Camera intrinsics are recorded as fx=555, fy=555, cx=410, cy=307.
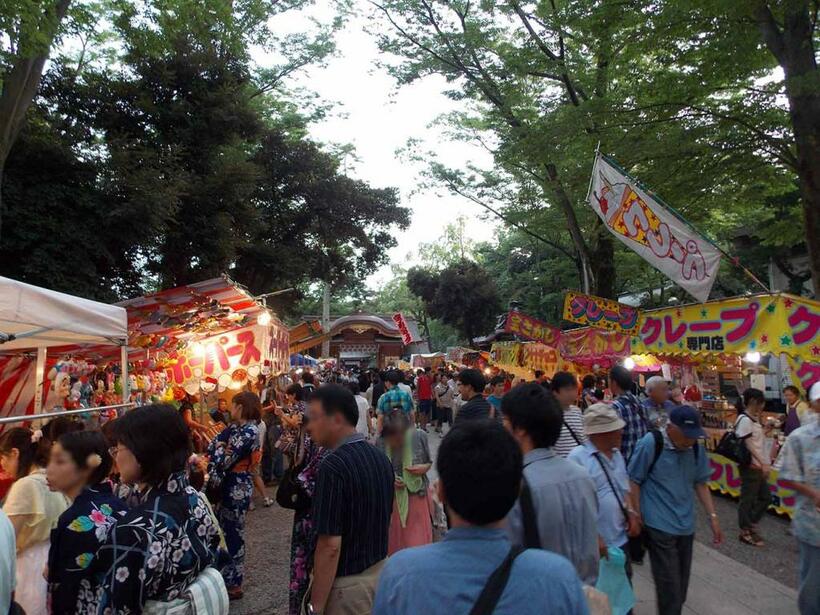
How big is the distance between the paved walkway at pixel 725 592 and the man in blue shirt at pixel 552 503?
2.77 meters

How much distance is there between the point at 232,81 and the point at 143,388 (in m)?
9.97

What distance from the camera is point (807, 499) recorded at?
132 inches

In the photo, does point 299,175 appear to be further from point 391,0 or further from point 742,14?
point 742,14

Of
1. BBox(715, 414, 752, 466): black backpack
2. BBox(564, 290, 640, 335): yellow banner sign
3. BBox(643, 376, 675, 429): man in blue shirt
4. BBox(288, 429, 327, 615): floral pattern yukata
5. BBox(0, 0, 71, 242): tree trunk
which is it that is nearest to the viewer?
BBox(288, 429, 327, 615): floral pattern yukata

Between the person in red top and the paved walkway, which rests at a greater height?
the person in red top

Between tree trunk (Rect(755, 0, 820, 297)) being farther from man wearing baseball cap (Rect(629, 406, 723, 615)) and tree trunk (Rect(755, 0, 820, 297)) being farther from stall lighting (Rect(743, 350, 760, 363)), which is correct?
man wearing baseball cap (Rect(629, 406, 723, 615))

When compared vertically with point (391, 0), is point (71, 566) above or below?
below

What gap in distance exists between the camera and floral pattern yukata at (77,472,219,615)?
6.43 feet

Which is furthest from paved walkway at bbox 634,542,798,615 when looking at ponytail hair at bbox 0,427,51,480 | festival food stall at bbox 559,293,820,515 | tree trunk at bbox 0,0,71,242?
tree trunk at bbox 0,0,71,242

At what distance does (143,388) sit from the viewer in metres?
7.26

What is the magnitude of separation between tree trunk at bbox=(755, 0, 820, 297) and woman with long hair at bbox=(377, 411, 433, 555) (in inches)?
246

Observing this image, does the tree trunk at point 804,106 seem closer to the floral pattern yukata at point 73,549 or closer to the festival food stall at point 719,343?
the festival food stall at point 719,343

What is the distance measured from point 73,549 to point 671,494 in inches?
131

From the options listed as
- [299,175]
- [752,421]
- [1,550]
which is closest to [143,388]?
[1,550]
